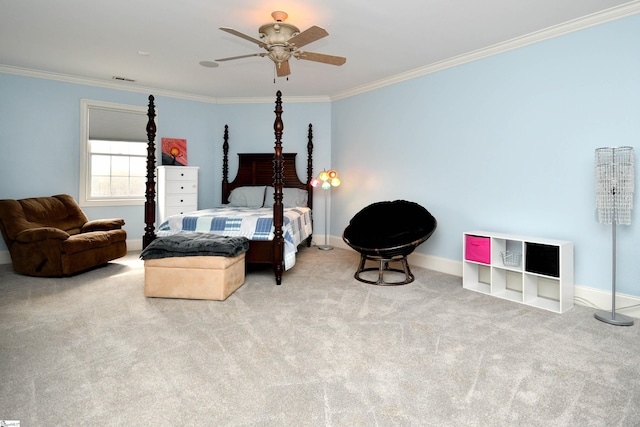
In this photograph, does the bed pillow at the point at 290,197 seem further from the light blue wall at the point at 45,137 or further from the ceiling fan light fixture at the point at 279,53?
the ceiling fan light fixture at the point at 279,53

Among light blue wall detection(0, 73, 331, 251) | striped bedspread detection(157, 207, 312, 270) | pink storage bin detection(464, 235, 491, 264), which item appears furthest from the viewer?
light blue wall detection(0, 73, 331, 251)

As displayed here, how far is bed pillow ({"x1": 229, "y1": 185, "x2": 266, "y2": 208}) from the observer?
19.4 feet

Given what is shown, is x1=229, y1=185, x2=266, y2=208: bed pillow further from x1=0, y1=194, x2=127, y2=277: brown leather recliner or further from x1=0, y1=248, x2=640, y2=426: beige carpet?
x1=0, y1=248, x2=640, y2=426: beige carpet

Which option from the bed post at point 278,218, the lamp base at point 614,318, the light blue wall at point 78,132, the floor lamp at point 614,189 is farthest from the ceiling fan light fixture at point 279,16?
the lamp base at point 614,318

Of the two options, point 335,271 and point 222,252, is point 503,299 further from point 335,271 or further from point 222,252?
point 222,252

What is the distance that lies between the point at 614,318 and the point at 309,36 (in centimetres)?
338

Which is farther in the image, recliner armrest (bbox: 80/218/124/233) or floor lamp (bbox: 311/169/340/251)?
floor lamp (bbox: 311/169/340/251)

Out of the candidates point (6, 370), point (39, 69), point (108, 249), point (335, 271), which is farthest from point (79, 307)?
point (39, 69)

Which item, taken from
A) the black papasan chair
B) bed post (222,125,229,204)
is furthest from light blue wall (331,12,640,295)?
bed post (222,125,229,204)

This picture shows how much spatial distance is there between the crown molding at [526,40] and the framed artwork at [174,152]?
11.0ft

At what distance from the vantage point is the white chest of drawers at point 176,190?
18.4 ft

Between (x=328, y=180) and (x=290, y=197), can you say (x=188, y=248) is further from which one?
(x=328, y=180)

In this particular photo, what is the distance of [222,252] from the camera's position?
3469mm

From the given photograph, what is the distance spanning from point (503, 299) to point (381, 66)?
3166 mm
